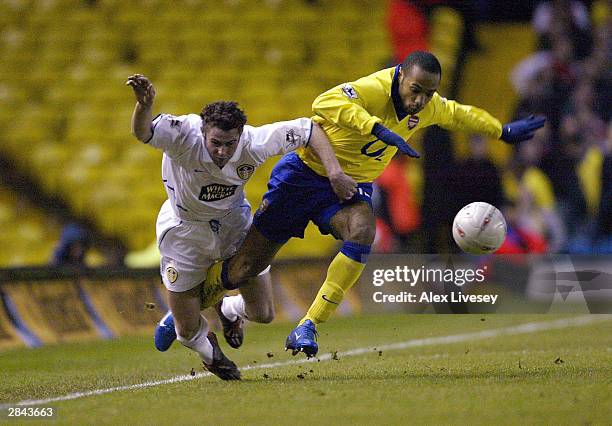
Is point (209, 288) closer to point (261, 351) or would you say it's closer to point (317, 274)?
point (261, 351)

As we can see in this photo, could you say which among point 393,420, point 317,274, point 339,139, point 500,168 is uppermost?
point 339,139

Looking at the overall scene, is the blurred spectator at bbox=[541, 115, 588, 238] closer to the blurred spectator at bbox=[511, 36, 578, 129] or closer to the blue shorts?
the blurred spectator at bbox=[511, 36, 578, 129]

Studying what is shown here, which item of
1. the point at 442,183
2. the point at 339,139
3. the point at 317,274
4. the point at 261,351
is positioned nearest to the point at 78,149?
the point at 317,274

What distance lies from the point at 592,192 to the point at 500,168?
1.19 m

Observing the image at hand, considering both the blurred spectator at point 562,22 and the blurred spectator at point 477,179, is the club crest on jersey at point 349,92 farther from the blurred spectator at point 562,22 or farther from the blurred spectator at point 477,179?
the blurred spectator at point 562,22

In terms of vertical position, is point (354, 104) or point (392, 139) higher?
point (354, 104)

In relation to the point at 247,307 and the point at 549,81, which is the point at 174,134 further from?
the point at 549,81

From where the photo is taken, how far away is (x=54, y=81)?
14.0m

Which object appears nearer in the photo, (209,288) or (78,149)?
(209,288)

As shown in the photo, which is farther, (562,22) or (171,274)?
(562,22)

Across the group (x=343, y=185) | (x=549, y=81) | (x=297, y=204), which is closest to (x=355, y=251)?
(x=343, y=185)

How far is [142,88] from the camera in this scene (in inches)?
219

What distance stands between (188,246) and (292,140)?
37.1 inches

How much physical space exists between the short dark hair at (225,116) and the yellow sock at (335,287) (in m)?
1.05
